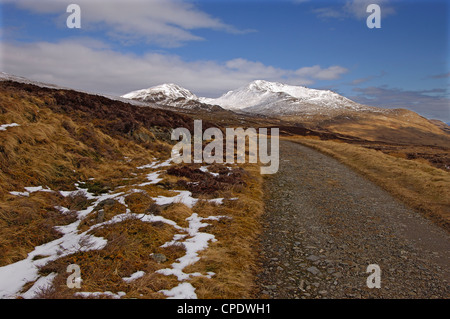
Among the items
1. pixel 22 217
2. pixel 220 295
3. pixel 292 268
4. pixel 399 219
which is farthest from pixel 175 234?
pixel 399 219

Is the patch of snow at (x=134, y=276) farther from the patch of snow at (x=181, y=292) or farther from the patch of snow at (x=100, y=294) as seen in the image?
the patch of snow at (x=181, y=292)

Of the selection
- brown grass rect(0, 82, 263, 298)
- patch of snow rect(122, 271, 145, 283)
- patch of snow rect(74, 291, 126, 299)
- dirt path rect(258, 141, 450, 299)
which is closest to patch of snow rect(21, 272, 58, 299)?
brown grass rect(0, 82, 263, 298)

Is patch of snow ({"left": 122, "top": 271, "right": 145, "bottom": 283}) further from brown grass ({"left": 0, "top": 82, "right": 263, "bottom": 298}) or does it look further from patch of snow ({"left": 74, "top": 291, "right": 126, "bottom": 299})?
patch of snow ({"left": 74, "top": 291, "right": 126, "bottom": 299})

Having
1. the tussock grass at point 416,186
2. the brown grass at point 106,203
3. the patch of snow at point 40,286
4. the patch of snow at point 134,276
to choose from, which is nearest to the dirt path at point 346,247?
the tussock grass at point 416,186

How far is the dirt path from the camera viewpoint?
610 cm

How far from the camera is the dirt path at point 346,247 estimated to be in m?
6.10

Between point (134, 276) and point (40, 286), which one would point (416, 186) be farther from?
point (40, 286)

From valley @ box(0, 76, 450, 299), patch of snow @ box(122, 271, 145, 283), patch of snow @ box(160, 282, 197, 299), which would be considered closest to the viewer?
patch of snow @ box(160, 282, 197, 299)

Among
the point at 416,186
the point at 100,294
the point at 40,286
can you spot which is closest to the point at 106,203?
the point at 40,286

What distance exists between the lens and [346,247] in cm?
807

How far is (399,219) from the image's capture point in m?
10.6
